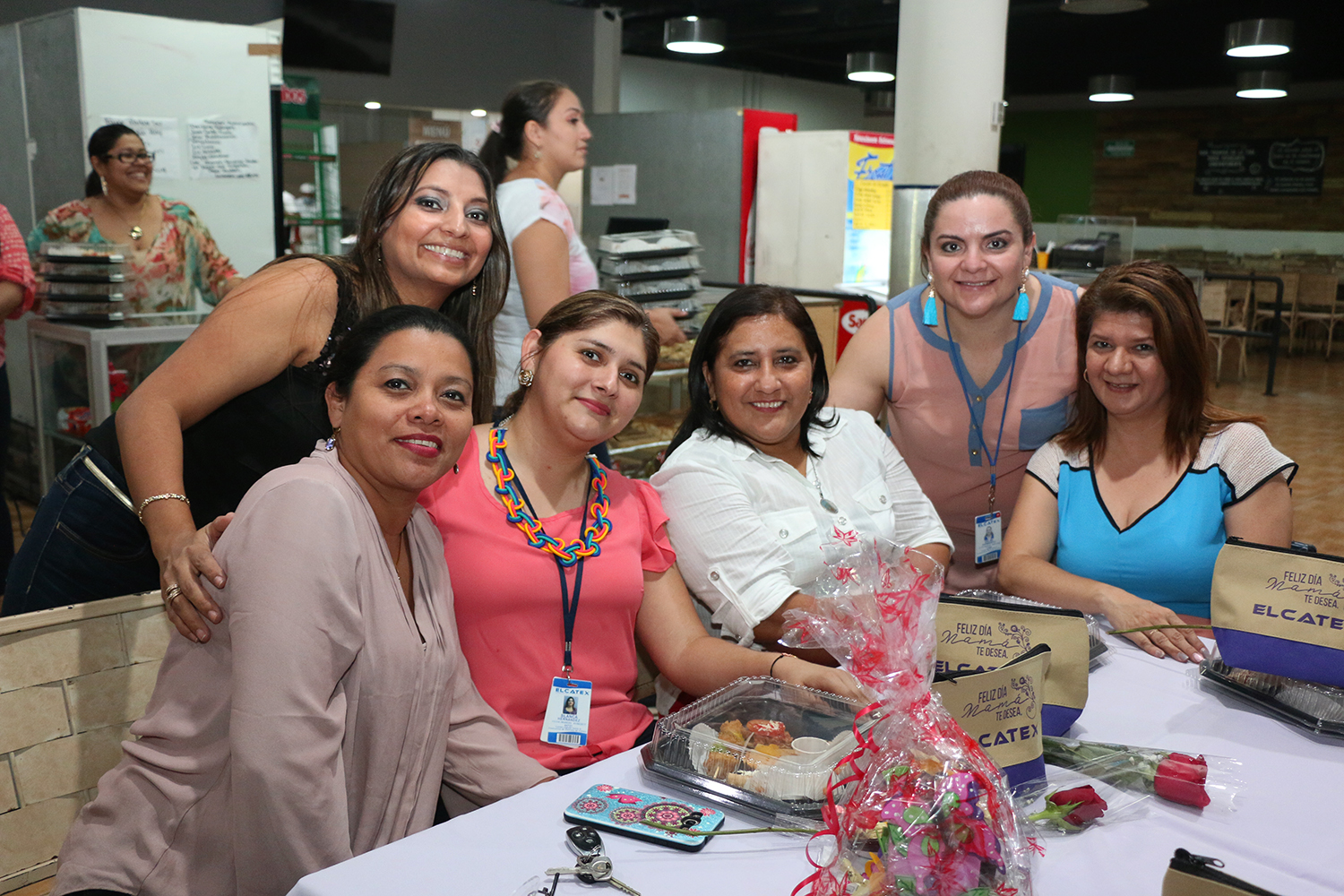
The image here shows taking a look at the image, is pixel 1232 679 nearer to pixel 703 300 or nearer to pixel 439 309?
pixel 439 309

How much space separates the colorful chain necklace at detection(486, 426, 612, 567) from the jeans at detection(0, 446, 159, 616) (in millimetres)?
651

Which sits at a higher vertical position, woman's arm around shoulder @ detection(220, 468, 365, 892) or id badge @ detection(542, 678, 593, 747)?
woman's arm around shoulder @ detection(220, 468, 365, 892)

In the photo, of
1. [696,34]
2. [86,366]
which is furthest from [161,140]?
[696,34]

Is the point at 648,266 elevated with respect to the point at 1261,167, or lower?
lower

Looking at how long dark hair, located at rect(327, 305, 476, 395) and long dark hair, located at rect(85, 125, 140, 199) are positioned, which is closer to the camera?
long dark hair, located at rect(327, 305, 476, 395)

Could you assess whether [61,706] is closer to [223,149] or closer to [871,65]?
[223,149]

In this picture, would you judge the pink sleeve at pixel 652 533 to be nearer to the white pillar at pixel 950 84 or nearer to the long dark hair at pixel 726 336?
the long dark hair at pixel 726 336

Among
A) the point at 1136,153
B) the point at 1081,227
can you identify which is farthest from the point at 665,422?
the point at 1136,153

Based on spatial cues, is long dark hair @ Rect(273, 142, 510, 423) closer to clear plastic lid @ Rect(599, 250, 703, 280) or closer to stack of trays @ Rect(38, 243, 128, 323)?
clear plastic lid @ Rect(599, 250, 703, 280)

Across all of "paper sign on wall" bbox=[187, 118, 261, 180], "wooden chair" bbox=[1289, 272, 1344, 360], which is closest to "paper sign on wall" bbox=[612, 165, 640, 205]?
"paper sign on wall" bbox=[187, 118, 261, 180]

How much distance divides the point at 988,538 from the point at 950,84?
8.29 feet

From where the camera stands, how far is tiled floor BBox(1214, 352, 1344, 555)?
608 cm

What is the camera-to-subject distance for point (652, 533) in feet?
6.55

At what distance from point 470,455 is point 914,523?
3.68 ft
